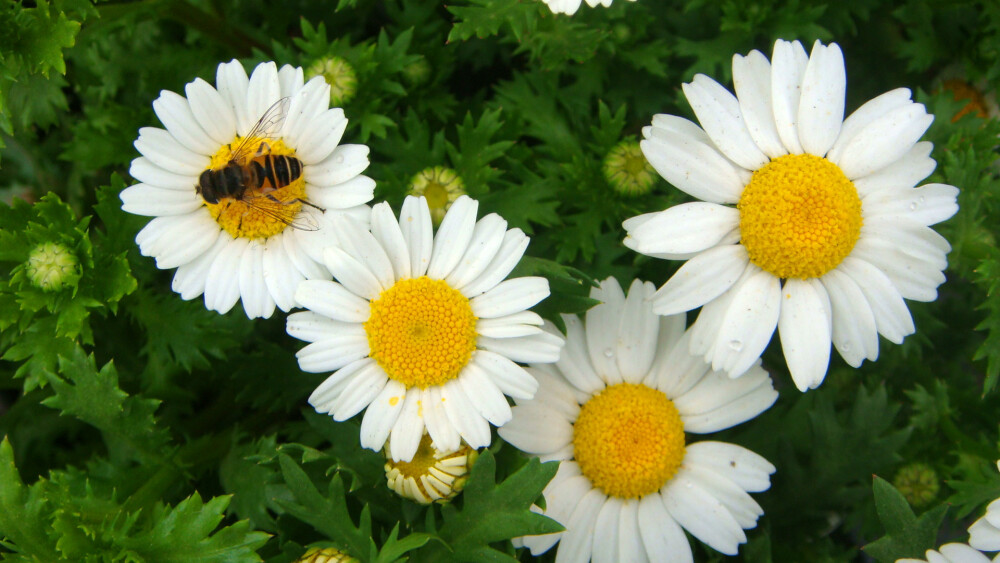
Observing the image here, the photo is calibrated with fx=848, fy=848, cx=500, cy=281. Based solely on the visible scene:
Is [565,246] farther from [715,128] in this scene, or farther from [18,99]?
[18,99]

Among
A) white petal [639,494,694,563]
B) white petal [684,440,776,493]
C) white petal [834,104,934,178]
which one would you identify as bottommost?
white petal [639,494,694,563]

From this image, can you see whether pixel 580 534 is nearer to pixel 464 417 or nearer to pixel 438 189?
pixel 464 417

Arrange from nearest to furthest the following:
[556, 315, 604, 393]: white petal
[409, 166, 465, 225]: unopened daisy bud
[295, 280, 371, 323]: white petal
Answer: [295, 280, 371, 323]: white petal < [556, 315, 604, 393]: white petal < [409, 166, 465, 225]: unopened daisy bud

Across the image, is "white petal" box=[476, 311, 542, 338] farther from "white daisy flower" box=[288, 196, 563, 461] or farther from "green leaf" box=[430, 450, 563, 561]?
"green leaf" box=[430, 450, 563, 561]

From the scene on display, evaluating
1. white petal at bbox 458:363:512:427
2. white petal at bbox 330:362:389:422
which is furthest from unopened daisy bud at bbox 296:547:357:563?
white petal at bbox 458:363:512:427

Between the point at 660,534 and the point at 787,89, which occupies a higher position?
the point at 787,89

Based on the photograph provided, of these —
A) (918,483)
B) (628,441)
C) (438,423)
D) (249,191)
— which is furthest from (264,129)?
(918,483)
